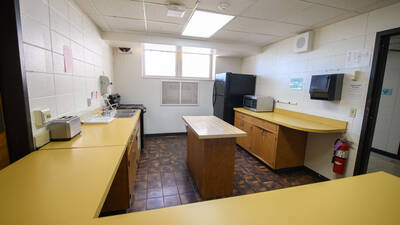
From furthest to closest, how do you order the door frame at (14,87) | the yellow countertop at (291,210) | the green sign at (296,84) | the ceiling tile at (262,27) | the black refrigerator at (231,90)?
the black refrigerator at (231,90) < the green sign at (296,84) < the ceiling tile at (262,27) < the door frame at (14,87) < the yellow countertop at (291,210)

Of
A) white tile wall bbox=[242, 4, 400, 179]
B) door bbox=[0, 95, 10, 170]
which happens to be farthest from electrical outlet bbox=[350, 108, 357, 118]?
door bbox=[0, 95, 10, 170]

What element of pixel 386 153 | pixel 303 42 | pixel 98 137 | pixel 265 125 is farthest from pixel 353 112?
pixel 98 137

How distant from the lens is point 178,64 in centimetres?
447

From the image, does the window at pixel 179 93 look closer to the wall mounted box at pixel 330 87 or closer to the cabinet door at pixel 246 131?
the cabinet door at pixel 246 131

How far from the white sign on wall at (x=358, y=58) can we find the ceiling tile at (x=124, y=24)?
309cm

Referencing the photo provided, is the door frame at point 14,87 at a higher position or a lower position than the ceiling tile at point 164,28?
lower

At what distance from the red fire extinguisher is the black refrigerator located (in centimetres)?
209

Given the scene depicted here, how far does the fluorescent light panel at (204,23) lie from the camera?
2.41 metres

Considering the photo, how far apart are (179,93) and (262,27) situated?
2.55m

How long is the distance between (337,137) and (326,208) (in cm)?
222

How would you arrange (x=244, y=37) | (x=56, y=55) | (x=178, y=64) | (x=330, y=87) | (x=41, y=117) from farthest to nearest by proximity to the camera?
(x=178, y=64) < (x=244, y=37) < (x=330, y=87) < (x=56, y=55) < (x=41, y=117)

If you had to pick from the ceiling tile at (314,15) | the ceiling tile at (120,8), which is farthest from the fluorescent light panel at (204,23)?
the ceiling tile at (314,15)

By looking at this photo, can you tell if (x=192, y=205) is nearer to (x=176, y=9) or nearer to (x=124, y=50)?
(x=176, y=9)

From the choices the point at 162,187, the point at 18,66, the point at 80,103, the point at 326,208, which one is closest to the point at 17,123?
the point at 18,66
